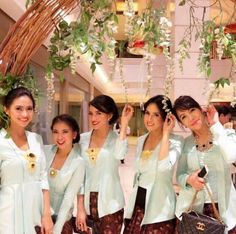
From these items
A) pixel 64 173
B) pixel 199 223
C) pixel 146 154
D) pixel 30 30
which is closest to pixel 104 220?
pixel 64 173

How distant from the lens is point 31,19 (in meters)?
2.37

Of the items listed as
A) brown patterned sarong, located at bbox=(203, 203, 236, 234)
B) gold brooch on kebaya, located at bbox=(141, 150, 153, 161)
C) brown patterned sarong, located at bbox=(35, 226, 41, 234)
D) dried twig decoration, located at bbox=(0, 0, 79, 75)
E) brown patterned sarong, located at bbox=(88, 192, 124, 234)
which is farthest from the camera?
brown patterned sarong, located at bbox=(88, 192, 124, 234)

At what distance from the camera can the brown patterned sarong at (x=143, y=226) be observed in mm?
2740

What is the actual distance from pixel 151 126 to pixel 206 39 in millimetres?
705

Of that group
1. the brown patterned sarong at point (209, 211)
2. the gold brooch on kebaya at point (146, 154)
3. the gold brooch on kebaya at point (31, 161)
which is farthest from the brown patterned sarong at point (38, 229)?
the brown patterned sarong at point (209, 211)

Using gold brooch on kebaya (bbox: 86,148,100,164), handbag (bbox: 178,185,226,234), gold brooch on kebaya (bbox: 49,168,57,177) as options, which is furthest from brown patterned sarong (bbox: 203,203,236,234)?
gold brooch on kebaya (bbox: 49,168,57,177)

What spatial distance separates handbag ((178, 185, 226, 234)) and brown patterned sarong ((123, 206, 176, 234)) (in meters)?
0.20

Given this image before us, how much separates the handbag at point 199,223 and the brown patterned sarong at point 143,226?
0.20m

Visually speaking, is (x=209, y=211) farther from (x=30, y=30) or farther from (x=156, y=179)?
(x=30, y=30)

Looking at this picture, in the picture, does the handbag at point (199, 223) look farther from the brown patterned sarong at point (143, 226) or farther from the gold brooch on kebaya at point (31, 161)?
the gold brooch on kebaya at point (31, 161)

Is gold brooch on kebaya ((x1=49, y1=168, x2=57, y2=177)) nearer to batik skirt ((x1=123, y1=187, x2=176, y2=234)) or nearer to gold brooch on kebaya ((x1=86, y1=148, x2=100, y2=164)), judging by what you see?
gold brooch on kebaya ((x1=86, y1=148, x2=100, y2=164))

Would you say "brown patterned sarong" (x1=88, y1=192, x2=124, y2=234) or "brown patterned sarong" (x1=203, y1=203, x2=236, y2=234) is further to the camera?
"brown patterned sarong" (x1=88, y1=192, x2=124, y2=234)

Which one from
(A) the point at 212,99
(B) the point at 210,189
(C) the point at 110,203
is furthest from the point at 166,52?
(C) the point at 110,203

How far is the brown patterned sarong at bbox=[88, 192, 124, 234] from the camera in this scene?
114 inches
